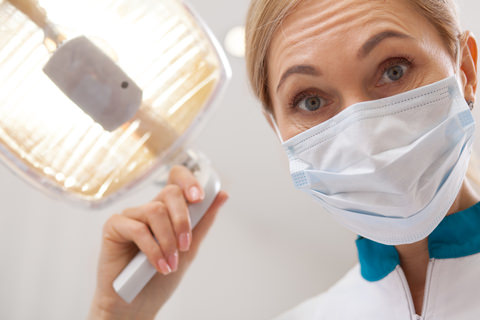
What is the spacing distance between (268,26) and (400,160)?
444 mm

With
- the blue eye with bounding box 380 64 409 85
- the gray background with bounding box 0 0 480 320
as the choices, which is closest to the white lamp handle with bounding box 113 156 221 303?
the blue eye with bounding box 380 64 409 85

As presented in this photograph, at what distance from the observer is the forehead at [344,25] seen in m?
0.73

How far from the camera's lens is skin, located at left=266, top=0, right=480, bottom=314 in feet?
2.39

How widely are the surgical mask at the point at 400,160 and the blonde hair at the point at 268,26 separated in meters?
0.16

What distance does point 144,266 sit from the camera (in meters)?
0.80

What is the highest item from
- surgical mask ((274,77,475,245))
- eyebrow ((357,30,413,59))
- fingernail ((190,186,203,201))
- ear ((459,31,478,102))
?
eyebrow ((357,30,413,59))

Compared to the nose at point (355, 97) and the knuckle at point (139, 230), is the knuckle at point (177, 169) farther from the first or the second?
the nose at point (355, 97)

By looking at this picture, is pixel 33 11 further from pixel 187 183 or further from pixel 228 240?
pixel 228 240

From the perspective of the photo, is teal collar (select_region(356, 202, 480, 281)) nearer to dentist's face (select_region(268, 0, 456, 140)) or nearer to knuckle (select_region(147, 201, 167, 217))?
dentist's face (select_region(268, 0, 456, 140))

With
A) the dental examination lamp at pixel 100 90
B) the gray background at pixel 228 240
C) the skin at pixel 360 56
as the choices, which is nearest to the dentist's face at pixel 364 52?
the skin at pixel 360 56

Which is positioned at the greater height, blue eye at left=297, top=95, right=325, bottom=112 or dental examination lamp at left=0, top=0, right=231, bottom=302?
dental examination lamp at left=0, top=0, right=231, bottom=302

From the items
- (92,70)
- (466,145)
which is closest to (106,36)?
(92,70)

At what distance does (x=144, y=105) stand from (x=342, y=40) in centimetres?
38

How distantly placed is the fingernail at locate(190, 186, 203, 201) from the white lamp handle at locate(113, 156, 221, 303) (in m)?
0.02
